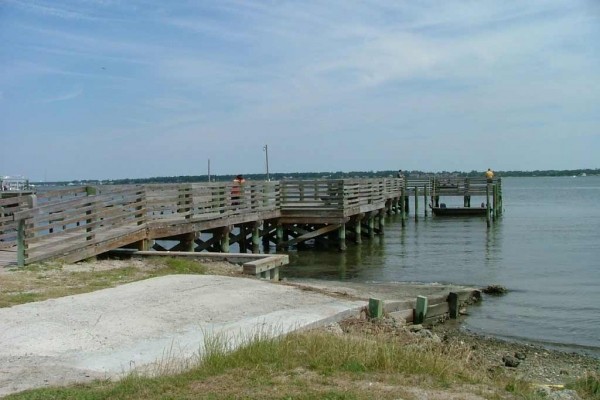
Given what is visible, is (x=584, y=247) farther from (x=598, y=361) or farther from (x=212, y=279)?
(x=212, y=279)

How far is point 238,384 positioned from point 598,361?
303 inches

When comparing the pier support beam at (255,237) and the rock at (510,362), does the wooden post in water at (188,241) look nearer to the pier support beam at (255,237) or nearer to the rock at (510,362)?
the pier support beam at (255,237)

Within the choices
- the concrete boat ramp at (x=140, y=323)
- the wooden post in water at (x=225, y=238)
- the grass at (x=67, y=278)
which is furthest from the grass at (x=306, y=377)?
the wooden post in water at (x=225, y=238)

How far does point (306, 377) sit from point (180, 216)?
14384 mm

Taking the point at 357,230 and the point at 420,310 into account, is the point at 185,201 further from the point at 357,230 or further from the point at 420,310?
the point at 357,230

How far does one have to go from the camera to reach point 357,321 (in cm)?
1002

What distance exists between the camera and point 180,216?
19.9 m

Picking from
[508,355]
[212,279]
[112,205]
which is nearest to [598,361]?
[508,355]

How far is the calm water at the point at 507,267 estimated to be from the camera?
1359cm

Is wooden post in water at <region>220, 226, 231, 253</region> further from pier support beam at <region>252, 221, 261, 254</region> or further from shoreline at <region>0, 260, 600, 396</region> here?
shoreline at <region>0, 260, 600, 396</region>

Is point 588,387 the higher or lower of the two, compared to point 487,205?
lower

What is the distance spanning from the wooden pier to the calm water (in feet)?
5.57

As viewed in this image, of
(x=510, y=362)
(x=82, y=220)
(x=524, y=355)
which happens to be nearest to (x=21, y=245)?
(x=82, y=220)

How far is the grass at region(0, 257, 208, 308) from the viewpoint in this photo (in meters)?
10.2
